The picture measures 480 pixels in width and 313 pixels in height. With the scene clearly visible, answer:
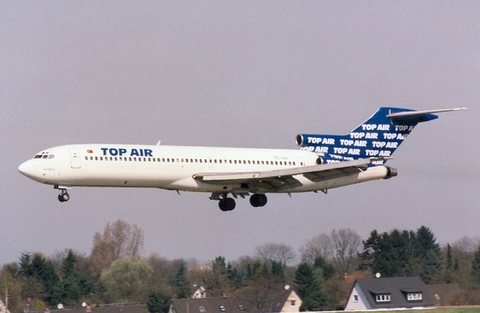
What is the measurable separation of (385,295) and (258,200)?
2120 cm

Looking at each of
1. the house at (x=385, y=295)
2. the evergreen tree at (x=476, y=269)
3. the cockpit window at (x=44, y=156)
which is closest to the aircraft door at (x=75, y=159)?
the cockpit window at (x=44, y=156)

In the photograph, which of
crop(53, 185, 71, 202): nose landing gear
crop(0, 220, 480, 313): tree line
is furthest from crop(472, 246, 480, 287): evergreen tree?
crop(53, 185, 71, 202): nose landing gear

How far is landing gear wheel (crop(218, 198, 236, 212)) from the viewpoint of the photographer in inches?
2159

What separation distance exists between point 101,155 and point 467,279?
116ft

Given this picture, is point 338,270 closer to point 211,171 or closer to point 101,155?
point 211,171

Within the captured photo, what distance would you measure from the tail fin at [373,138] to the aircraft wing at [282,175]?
262 cm

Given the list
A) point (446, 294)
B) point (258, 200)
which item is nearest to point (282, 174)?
point (258, 200)

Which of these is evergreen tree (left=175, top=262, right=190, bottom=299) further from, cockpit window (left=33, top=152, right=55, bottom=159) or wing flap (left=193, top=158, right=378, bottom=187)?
cockpit window (left=33, top=152, right=55, bottom=159)

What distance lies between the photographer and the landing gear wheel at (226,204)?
2159 inches

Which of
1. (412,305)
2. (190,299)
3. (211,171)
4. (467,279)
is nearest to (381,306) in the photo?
(412,305)

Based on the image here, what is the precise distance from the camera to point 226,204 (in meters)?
54.8

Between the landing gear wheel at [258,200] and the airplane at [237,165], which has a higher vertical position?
the airplane at [237,165]

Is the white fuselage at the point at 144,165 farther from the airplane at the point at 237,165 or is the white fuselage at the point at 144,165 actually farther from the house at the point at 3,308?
the house at the point at 3,308

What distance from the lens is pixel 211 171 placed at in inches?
2004
